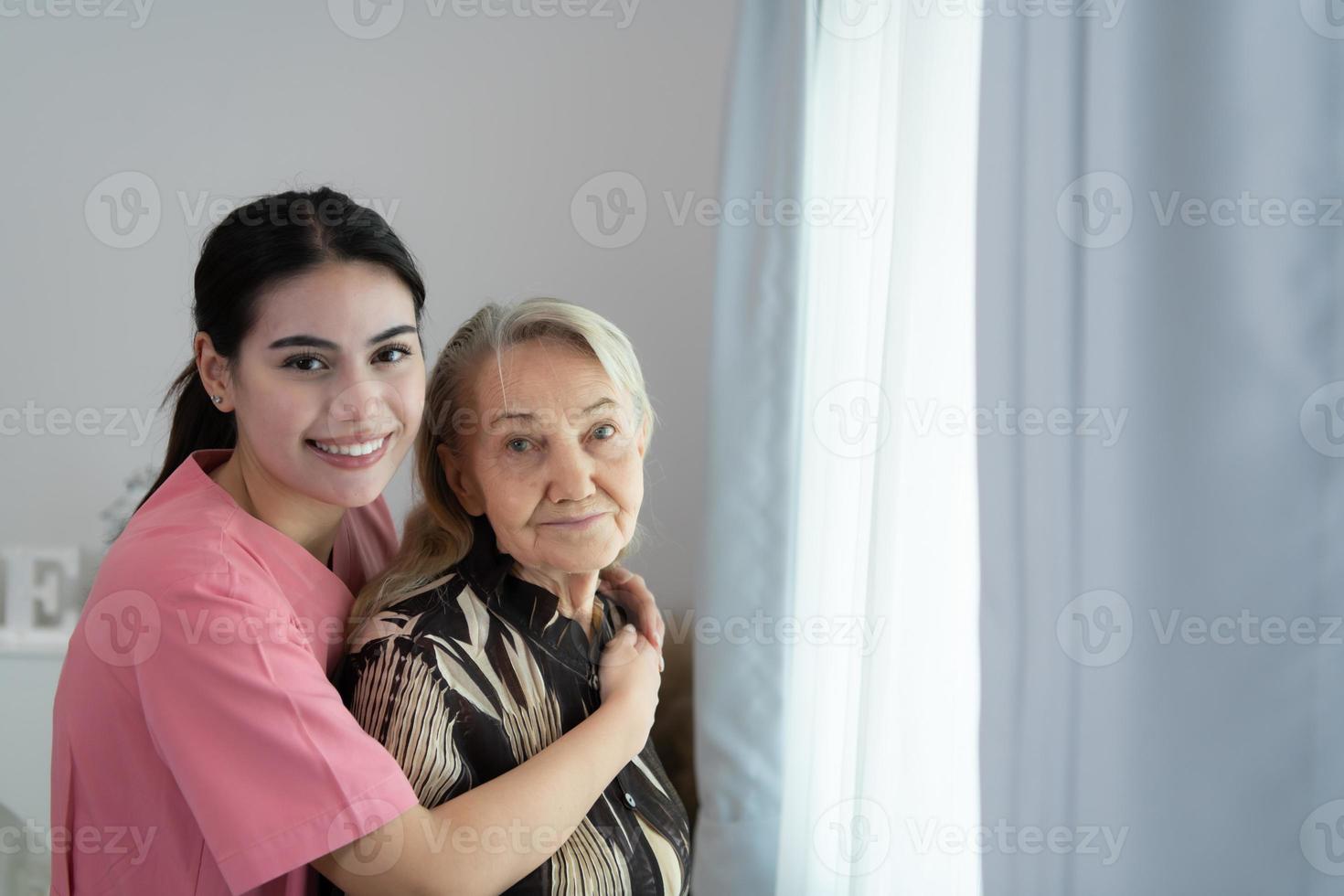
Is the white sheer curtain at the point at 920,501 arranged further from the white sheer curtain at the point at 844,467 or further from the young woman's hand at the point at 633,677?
the young woman's hand at the point at 633,677

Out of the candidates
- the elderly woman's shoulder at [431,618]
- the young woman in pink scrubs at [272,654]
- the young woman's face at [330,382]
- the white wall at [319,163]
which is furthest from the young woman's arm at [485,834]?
the white wall at [319,163]

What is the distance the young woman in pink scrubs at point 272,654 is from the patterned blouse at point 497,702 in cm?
5

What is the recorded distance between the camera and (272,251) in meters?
1.10

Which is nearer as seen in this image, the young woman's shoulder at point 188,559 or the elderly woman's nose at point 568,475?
the young woman's shoulder at point 188,559

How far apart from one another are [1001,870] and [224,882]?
80cm

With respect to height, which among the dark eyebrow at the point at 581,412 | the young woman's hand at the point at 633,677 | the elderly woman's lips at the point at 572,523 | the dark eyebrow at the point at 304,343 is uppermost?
the dark eyebrow at the point at 304,343

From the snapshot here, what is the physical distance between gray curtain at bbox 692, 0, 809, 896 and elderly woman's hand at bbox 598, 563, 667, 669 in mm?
527

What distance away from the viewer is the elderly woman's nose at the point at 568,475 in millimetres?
1105

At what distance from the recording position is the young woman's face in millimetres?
1096

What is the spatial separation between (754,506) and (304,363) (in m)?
0.98

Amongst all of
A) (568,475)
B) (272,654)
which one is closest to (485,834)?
(272,654)

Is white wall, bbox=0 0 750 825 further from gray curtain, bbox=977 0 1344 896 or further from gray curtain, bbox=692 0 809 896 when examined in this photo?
gray curtain, bbox=977 0 1344 896

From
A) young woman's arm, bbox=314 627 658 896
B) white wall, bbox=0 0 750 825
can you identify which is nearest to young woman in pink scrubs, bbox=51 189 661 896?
young woman's arm, bbox=314 627 658 896

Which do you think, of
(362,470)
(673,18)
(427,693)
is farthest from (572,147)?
(427,693)
